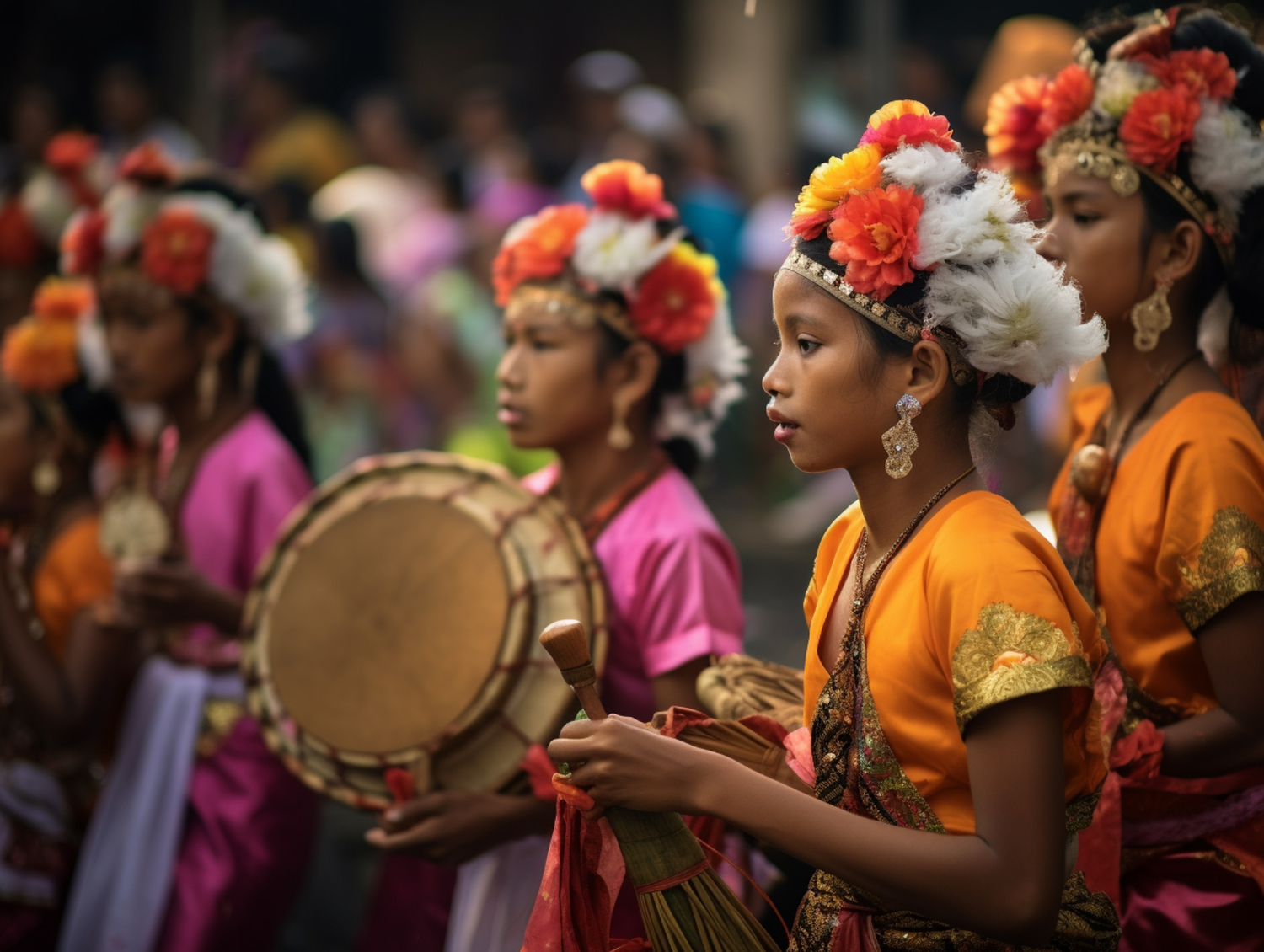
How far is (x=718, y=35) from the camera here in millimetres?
13062

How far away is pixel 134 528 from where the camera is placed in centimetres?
380

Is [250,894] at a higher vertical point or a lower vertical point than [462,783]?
lower

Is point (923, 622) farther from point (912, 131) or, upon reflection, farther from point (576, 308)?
point (576, 308)

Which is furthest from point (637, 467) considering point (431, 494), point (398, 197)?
point (398, 197)

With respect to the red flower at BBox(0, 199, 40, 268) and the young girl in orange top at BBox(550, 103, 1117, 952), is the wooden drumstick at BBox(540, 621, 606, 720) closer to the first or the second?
the young girl in orange top at BBox(550, 103, 1117, 952)

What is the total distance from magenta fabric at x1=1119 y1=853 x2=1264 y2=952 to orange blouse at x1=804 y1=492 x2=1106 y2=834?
26.4 inches

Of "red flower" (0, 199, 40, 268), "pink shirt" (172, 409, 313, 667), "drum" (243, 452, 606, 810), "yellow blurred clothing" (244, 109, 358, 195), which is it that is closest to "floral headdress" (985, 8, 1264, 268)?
"drum" (243, 452, 606, 810)

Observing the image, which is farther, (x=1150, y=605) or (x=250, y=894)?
(x=250, y=894)

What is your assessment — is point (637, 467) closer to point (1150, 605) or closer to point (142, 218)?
point (1150, 605)

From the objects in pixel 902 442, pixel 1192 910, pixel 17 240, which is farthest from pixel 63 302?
pixel 1192 910

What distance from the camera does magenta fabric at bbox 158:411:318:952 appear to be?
12.2 ft

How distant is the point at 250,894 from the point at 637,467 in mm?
Result: 1588

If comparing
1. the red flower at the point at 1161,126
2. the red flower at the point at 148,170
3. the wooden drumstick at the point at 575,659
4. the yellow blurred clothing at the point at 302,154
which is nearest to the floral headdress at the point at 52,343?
the red flower at the point at 148,170

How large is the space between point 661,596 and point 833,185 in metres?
1.23
